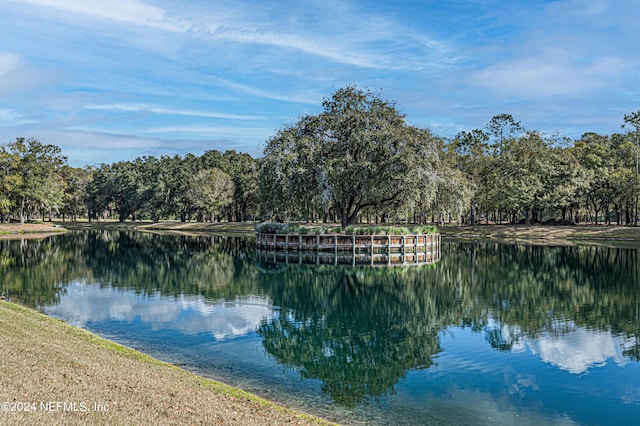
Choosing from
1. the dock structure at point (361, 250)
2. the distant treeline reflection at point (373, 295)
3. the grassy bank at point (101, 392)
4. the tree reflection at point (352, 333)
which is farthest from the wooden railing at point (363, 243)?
the grassy bank at point (101, 392)

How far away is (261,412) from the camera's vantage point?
11438mm

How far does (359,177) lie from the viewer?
54.0 meters

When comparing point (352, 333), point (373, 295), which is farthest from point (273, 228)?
point (352, 333)

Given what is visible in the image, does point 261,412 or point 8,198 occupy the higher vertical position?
point 8,198

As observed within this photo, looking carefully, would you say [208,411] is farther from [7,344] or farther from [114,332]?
[114,332]

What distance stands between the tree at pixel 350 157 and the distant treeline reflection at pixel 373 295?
9.13 m

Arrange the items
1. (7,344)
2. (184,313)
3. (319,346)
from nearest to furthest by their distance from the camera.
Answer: (7,344), (319,346), (184,313)

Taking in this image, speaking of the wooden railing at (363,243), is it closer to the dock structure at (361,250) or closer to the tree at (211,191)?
the dock structure at (361,250)

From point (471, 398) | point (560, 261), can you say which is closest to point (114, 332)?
point (471, 398)

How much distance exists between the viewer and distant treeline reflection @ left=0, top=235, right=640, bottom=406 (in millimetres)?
18906

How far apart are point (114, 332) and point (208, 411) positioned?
12591mm

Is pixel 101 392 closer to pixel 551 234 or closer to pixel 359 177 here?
pixel 359 177

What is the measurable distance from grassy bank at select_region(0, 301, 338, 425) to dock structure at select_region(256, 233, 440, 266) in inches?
1363

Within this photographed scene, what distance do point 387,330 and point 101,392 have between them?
563 inches
